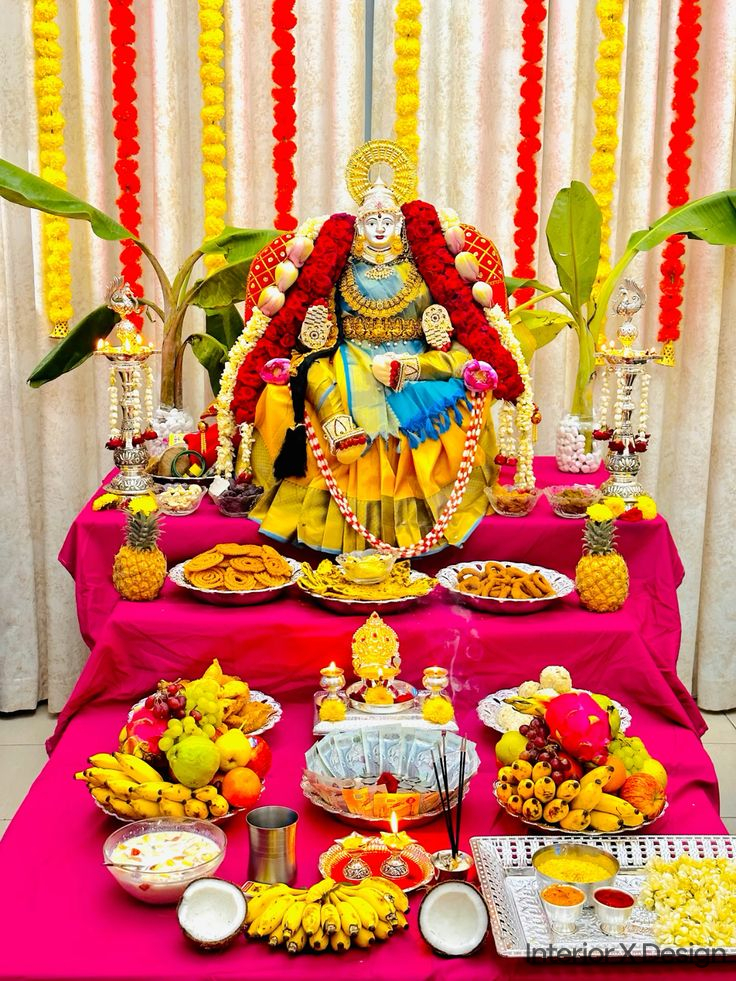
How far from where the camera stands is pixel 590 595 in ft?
10.5

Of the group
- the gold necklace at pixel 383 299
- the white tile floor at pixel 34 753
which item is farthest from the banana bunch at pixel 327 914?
the gold necklace at pixel 383 299

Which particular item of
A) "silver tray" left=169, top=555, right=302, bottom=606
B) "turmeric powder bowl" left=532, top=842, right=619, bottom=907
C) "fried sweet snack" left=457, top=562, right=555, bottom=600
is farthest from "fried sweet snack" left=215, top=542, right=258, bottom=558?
"turmeric powder bowl" left=532, top=842, right=619, bottom=907

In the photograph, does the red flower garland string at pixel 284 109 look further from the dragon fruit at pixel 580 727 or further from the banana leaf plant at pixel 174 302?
the dragon fruit at pixel 580 727

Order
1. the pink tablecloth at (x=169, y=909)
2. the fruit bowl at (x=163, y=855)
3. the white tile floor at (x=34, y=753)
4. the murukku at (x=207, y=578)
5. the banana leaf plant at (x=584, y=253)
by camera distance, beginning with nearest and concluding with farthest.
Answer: the pink tablecloth at (x=169, y=909)
the fruit bowl at (x=163, y=855)
the murukku at (x=207, y=578)
the white tile floor at (x=34, y=753)
the banana leaf plant at (x=584, y=253)

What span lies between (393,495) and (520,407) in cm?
52

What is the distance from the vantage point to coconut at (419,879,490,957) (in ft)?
6.50

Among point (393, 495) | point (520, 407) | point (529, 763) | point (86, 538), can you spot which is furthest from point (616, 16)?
point (529, 763)

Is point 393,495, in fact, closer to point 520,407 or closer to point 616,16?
point 520,407

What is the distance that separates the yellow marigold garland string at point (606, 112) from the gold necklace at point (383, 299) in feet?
3.83

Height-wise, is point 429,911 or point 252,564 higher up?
point 252,564

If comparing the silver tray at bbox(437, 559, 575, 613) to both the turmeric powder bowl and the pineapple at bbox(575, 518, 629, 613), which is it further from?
the turmeric powder bowl

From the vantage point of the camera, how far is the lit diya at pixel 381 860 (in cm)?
218

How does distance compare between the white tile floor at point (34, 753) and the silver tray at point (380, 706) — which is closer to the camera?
the silver tray at point (380, 706)

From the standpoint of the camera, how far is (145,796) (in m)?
2.34
